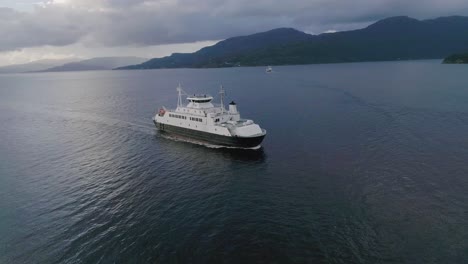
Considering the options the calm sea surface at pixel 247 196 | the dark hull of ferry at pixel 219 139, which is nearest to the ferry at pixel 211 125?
the dark hull of ferry at pixel 219 139

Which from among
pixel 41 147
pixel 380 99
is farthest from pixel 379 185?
pixel 380 99

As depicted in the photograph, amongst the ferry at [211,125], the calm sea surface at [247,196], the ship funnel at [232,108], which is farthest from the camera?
the ship funnel at [232,108]

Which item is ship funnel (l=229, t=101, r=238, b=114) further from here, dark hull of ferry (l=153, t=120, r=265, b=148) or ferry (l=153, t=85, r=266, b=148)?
dark hull of ferry (l=153, t=120, r=265, b=148)

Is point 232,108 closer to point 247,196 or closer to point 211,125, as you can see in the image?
point 211,125

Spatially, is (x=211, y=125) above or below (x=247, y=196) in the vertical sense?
above

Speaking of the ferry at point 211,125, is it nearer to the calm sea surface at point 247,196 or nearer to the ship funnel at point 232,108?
the ship funnel at point 232,108

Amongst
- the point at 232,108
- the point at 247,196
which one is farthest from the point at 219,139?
the point at 247,196

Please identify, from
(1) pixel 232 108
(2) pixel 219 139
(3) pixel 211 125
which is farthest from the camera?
(1) pixel 232 108
